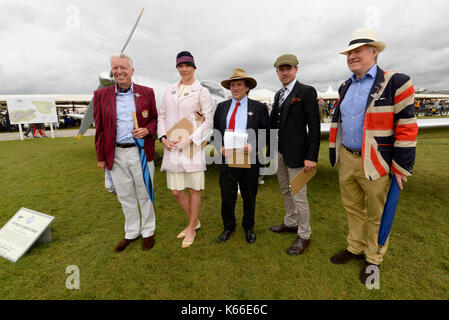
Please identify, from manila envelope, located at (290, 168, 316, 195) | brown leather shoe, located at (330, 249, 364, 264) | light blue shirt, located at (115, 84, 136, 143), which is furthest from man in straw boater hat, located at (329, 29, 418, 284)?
light blue shirt, located at (115, 84, 136, 143)

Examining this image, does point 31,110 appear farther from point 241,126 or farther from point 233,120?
point 241,126

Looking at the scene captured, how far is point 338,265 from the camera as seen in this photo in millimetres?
2656

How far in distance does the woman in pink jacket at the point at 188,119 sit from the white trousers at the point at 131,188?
0.37 meters

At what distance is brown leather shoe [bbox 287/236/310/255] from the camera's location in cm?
287

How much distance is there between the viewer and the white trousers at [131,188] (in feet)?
9.21

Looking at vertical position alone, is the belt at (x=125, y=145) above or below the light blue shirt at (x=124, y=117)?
below

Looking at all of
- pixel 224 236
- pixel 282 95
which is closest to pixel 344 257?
pixel 224 236

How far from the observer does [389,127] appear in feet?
7.04

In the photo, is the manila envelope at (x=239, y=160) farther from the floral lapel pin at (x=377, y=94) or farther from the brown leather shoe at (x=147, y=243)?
the brown leather shoe at (x=147, y=243)

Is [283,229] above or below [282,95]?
below

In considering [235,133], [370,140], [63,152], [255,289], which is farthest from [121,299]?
[63,152]

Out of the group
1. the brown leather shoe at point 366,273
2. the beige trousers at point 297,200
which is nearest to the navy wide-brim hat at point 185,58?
the beige trousers at point 297,200

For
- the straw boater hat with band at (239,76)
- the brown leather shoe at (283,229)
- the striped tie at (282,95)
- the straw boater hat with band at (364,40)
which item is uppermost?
the straw boater hat with band at (364,40)

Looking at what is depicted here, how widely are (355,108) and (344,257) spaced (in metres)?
1.81
